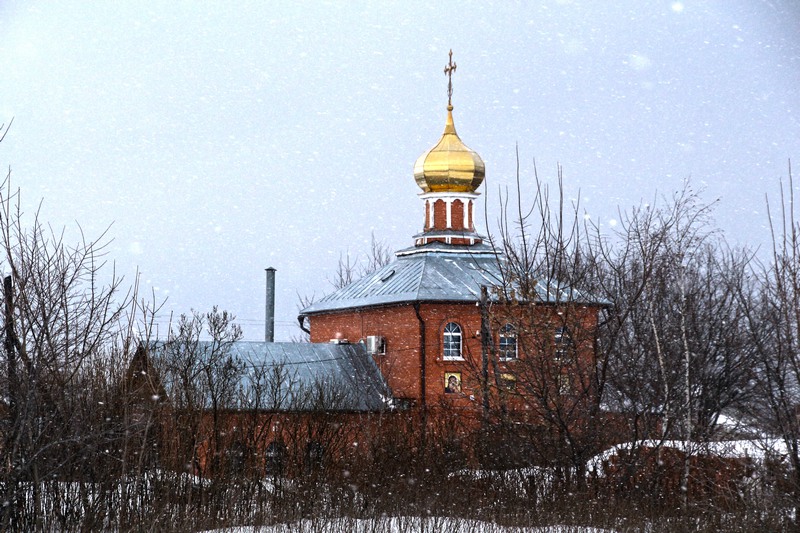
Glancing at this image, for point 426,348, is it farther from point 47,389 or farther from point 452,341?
point 47,389

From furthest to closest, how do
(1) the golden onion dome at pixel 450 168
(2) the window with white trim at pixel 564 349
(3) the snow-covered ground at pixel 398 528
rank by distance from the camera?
(1) the golden onion dome at pixel 450 168 < (2) the window with white trim at pixel 564 349 < (3) the snow-covered ground at pixel 398 528

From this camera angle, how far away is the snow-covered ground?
10.7 m

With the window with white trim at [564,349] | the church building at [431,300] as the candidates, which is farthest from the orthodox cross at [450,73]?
the window with white trim at [564,349]

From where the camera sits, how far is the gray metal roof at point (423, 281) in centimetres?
2633

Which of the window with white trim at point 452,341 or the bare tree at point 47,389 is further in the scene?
the window with white trim at point 452,341

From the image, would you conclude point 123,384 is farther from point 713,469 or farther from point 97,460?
point 713,469

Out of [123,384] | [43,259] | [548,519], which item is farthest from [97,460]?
[548,519]

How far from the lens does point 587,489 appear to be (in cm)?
1205

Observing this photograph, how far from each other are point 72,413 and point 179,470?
2.18 meters

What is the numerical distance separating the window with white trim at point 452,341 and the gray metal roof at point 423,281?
2.70ft

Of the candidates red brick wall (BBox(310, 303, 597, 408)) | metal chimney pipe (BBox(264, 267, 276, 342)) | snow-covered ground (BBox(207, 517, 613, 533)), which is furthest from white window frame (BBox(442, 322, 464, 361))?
snow-covered ground (BBox(207, 517, 613, 533))

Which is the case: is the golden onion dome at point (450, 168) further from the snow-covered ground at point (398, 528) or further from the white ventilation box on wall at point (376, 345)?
the snow-covered ground at point (398, 528)

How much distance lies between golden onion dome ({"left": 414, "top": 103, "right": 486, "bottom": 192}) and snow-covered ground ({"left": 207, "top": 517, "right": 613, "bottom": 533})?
18.1 m

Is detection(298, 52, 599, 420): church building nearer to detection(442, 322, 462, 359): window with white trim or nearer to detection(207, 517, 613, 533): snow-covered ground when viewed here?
detection(442, 322, 462, 359): window with white trim
